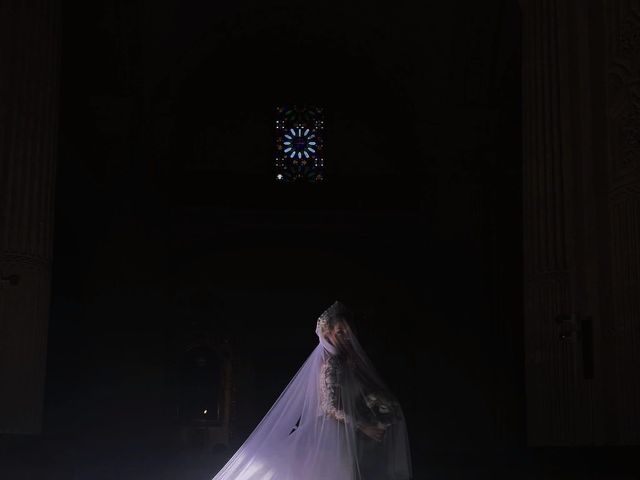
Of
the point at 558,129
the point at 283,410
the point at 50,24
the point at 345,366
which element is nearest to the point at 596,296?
the point at 558,129

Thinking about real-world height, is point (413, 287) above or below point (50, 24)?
below

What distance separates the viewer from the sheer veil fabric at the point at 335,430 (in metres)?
7.51

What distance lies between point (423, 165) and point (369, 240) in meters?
2.30

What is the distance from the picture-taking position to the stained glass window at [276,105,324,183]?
22.3 meters

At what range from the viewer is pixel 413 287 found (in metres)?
20.6

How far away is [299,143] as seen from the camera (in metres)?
22.4

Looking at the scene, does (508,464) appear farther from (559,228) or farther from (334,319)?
(559,228)

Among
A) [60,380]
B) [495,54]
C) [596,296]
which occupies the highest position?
[495,54]

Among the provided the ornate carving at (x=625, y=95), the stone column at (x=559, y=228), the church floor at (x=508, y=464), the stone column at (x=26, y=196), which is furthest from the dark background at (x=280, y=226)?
the ornate carving at (x=625, y=95)

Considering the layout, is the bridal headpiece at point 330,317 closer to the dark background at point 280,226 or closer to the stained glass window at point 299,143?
the dark background at point 280,226

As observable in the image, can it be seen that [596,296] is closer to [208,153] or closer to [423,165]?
[423,165]

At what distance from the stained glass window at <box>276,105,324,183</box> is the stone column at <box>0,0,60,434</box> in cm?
1174

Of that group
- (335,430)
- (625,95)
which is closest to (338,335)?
(335,430)

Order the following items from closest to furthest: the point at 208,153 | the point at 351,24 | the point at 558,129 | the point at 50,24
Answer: the point at 558,129, the point at 50,24, the point at 351,24, the point at 208,153
